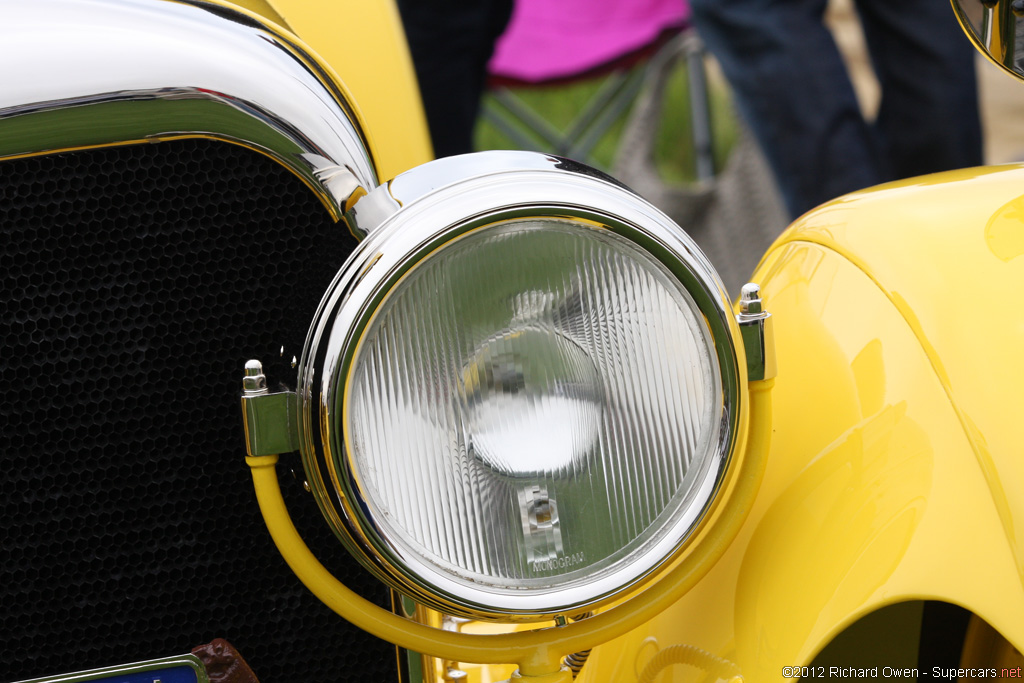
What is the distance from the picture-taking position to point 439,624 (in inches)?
37.2

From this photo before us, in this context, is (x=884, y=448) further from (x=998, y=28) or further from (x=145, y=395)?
(x=145, y=395)

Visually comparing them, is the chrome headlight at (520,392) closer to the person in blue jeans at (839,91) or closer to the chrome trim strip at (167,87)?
the chrome trim strip at (167,87)

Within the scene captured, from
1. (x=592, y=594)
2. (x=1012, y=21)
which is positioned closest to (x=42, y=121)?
(x=592, y=594)

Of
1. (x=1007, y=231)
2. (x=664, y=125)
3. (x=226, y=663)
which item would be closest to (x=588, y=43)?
(x=664, y=125)

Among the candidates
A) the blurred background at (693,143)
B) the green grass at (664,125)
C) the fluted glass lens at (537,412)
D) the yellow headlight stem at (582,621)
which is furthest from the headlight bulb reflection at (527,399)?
the green grass at (664,125)

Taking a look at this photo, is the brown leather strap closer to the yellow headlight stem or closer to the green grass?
the yellow headlight stem

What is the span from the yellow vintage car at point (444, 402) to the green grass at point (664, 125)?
295cm

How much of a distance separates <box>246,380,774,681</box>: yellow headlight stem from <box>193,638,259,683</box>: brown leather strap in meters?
0.22

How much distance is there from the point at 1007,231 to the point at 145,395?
746 mm

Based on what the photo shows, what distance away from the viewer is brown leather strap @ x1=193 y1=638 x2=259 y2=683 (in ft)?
2.88

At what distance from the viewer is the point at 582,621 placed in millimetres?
731

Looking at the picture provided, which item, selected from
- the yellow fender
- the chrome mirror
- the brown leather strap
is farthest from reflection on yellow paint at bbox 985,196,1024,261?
the brown leather strap

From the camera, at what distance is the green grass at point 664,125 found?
12.8 feet

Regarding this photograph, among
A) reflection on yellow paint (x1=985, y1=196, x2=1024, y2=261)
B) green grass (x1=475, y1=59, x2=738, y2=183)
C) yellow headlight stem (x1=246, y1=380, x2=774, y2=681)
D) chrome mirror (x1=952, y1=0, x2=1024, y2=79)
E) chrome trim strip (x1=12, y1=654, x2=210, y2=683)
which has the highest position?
green grass (x1=475, y1=59, x2=738, y2=183)
